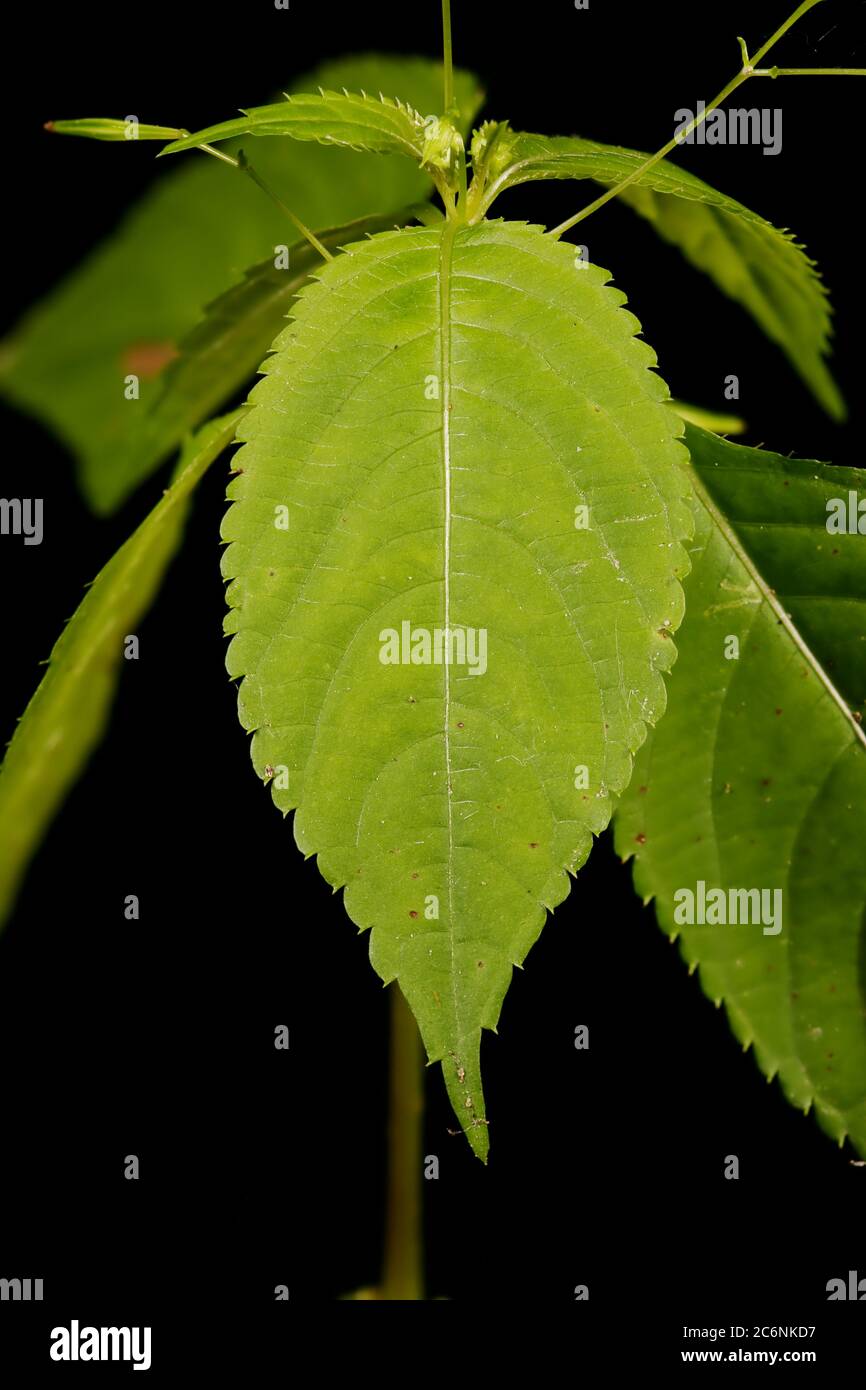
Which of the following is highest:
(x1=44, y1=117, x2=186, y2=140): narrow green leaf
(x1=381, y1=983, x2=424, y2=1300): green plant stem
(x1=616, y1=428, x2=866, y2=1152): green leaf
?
(x1=44, y1=117, x2=186, y2=140): narrow green leaf

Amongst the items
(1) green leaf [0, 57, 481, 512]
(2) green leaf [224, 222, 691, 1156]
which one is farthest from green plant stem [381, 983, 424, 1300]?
(1) green leaf [0, 57, 481, 512]

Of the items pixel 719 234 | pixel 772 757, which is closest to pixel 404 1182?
pixel 772 757

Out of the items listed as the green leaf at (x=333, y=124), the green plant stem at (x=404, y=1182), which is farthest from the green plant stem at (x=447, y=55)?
the green plant stem at (x=404, y=1182)

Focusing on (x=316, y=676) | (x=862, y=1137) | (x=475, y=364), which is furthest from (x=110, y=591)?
(x=862, y=1137)

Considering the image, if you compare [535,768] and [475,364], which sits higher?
[475,364]

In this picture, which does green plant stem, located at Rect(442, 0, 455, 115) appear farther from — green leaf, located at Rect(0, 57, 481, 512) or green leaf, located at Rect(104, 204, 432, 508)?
green leaf, located at Rect(0, 57, 481, 512)

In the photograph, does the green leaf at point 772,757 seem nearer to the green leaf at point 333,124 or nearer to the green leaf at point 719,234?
the green leaf at point 719,234

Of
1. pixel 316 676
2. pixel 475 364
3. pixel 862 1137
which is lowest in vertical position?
pixel 862 1137

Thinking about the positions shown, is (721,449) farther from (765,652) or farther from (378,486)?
(378,486)
